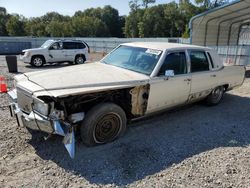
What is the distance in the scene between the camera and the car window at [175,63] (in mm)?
4953

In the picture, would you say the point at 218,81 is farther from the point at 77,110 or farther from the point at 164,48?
the point at 77,110

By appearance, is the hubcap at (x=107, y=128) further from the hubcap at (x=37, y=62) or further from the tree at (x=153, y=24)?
the tree at (x=153, y=24)

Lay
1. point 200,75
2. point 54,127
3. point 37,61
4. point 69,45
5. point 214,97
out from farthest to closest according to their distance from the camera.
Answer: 1. point 69,45
2. point 37,61
3. point 214,97
4. point 200,75
5. point 54,127

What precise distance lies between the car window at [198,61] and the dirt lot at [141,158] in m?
1.32

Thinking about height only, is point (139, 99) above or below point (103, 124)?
above

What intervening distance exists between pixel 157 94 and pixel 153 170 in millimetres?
1607

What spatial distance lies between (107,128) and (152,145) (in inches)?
34.4

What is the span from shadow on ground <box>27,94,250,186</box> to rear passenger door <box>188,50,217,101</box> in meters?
0.58

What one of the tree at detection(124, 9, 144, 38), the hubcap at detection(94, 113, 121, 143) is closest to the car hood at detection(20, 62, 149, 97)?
the hubcap at detection(94, 113, 121, 143)

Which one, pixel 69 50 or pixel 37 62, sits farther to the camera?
pixel 69 50

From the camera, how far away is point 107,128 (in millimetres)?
4352

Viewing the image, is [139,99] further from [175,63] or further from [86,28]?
[86,28]

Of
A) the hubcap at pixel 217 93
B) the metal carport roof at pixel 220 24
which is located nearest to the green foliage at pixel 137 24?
the metal carport roof at pixel 220 24

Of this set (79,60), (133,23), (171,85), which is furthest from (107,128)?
(133,23)
